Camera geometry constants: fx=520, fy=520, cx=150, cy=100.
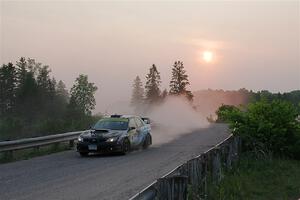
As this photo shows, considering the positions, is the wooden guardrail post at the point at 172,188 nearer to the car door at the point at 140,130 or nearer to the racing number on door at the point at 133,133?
the racing number on door at the point at 133,133

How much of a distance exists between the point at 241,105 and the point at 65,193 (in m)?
10.9

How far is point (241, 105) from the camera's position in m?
20.5

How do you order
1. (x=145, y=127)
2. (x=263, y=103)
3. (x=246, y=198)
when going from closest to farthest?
1. (x=246, y=198)
2. (x=263, y=103)
3. (x=145, y=127)

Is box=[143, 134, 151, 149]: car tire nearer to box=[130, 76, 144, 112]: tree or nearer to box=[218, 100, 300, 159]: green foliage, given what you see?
box=[218, 100, 300, 159]: green foliage

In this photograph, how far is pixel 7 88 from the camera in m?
99.9

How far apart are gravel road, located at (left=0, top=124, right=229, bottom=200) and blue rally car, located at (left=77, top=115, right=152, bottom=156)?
37cm

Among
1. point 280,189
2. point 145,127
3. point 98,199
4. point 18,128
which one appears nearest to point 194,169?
point 98,199

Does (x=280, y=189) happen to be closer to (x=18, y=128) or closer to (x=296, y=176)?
(x=296, y=176)

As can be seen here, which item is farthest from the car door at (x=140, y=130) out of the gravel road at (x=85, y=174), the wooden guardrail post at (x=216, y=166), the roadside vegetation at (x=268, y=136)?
the wooden guardrail post at (x=216, y=166)

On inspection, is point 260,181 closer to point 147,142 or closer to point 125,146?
point 125,146

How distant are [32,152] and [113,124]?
11.1ft

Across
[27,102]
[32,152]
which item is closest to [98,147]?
[32,152]

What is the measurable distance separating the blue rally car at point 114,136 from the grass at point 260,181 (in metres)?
4.86

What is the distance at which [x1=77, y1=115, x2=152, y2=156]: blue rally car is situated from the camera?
1939 centimetres
